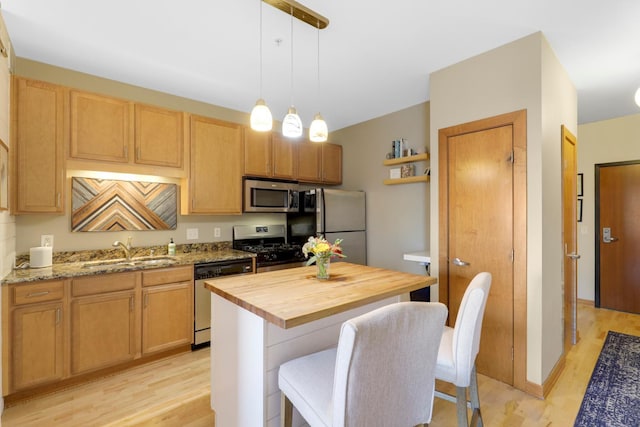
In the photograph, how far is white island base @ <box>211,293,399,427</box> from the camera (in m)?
1.46

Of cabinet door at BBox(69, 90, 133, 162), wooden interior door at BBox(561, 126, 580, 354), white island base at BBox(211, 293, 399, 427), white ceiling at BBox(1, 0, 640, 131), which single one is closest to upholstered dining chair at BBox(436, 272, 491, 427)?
white island base at BBox(211, 293, 399, 427)

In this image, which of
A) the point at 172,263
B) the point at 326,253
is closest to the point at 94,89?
the point at 172,263

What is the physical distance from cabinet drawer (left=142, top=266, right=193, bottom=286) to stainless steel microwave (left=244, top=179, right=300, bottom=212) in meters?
1.01

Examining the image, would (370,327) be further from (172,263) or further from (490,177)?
(172,263)

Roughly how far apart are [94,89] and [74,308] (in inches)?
77.4

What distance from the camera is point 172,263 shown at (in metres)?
2.77

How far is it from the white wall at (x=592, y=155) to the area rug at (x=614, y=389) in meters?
1.38

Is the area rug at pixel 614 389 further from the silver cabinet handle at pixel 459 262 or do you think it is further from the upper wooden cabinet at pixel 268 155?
the upper wooden cabinet at pixel 268 155

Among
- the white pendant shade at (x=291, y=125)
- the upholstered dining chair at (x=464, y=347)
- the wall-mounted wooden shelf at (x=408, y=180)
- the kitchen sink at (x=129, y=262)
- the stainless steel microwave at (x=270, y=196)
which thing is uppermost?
the white pendant shade at (x=291, y=125)

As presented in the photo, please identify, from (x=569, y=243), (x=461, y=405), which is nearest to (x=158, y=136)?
(x=461, y=405)

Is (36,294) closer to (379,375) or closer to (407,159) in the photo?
(379,375)

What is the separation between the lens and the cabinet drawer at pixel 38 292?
2107 millimetres

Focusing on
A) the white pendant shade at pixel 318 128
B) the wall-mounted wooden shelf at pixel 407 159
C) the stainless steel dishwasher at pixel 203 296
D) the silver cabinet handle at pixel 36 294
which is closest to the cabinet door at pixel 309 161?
the wall-mounted wooden shelf at pixel 407 159

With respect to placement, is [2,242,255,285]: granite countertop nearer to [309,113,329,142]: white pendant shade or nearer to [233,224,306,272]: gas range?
[233,224,306,272]: gas range
